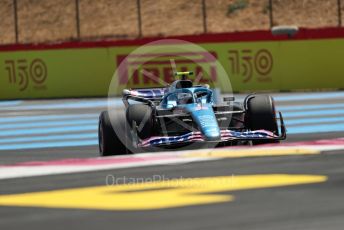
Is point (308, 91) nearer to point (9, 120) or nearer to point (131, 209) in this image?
point (9, 120)

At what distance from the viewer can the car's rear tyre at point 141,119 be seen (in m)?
10.2

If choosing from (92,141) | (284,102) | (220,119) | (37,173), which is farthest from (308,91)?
(37,173)

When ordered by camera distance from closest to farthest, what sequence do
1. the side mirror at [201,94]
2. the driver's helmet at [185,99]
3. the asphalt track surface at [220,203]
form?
the asphalt track surface at [220,203], the driver's helmet at [185,99], the side mirror at [201,94]

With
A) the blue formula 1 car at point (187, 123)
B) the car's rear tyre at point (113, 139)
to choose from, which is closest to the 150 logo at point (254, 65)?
the blue formula 1 car at point (187, 123)

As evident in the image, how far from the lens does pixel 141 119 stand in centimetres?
1025

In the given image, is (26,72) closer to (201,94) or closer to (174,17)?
(201,94)

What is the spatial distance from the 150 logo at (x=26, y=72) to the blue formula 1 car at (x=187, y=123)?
1505 centimetres

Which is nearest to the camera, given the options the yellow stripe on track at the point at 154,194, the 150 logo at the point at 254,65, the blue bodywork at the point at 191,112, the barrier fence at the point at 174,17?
the yellow stripe on track at the point at 154,194

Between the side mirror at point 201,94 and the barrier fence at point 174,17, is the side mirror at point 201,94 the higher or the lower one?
the lower one

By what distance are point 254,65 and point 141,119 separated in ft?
48.2

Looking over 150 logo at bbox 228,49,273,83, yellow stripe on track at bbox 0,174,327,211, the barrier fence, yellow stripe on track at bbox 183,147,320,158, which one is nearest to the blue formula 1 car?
yellow stripe on track at bbox 183,147,320,158

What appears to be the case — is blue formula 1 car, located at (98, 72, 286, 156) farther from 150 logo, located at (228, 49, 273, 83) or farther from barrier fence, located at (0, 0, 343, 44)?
barrier fence, located at (0, 0, 343, 44)

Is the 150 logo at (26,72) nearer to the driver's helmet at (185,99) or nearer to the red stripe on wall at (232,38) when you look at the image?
the red stripe on wall at (232,38)

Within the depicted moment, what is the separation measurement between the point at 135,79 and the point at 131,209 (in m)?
19.9
